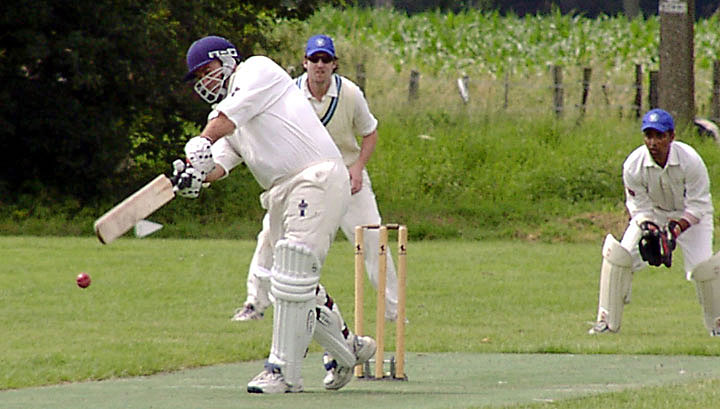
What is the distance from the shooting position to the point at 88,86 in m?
18.4

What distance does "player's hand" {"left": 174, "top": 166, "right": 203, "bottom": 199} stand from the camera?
6.45 meters

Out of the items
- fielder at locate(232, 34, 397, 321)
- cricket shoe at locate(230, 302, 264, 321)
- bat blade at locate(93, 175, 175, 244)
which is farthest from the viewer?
cricket shoe at locate(230, 302, 264, 321)

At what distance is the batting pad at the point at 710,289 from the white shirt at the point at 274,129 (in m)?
3.66

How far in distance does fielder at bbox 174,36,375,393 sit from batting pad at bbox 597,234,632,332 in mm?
3193

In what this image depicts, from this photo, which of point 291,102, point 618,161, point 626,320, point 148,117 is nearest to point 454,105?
point 618,161

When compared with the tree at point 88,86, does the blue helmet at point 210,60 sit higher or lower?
higher

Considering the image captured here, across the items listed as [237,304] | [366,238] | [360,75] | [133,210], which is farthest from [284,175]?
[360,75]

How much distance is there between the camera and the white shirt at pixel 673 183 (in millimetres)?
9586

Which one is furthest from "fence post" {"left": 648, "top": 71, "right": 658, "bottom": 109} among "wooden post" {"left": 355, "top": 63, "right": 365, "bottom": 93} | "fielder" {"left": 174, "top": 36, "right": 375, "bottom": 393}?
"fielder" {"left": 174, "top": 36, "right": 375, "bottom": 393}

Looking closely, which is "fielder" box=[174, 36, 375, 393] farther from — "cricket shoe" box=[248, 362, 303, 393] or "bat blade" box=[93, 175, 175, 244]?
"bat blade" box=[93, 175, 175, 244]

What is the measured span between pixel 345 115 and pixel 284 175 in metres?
3.11

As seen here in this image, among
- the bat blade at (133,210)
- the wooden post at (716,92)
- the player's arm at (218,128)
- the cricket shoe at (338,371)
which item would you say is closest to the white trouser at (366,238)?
the cricket shoe at (338,371)

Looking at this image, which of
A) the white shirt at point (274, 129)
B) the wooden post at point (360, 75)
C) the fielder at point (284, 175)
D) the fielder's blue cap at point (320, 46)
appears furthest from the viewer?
the wooden post at point (360, 75)

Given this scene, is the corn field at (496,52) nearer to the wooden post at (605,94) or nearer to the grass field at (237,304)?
the wooden post at (605,94)
